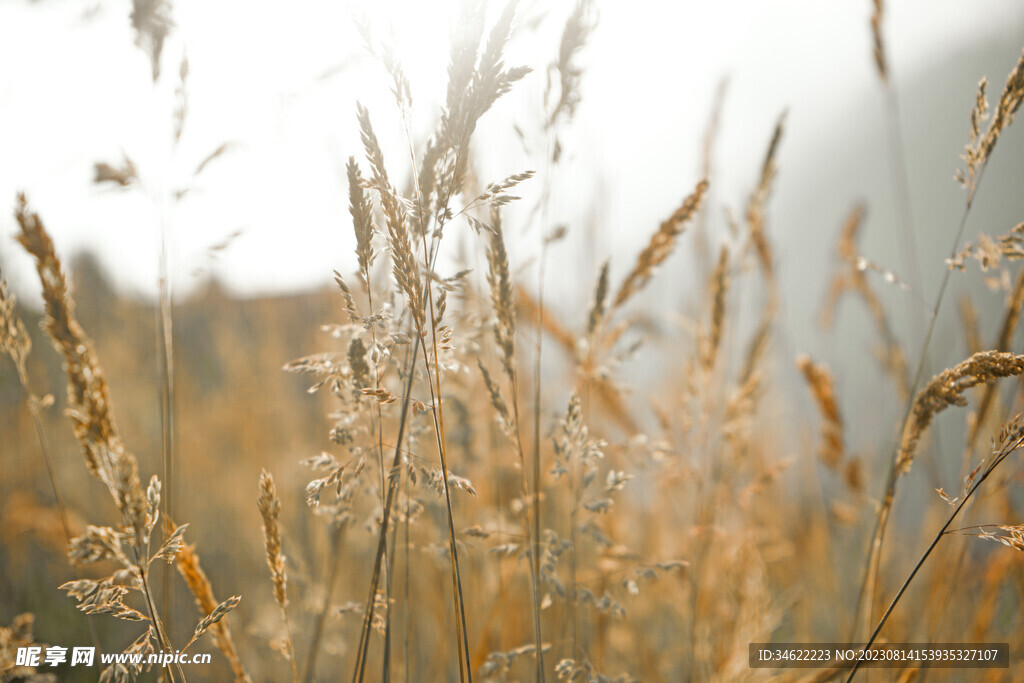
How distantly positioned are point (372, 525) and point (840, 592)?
1.35 metres

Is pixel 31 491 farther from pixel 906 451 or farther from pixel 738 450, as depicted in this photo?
pixel 906 451

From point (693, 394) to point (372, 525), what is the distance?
0.61m

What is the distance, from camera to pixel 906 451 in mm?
633

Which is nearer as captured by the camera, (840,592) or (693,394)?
(693,394)

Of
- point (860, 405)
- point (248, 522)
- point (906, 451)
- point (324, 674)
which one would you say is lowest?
point (324, 674)

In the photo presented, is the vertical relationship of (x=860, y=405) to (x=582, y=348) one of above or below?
below

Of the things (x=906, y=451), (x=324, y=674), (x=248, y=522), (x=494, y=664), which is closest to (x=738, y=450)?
(x=906, y=451)

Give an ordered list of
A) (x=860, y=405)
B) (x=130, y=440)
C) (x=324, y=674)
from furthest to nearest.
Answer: (x=860, y=405) → (x=130, y=440) → (x=324, y=674)

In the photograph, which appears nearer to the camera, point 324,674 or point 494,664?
point 494,664

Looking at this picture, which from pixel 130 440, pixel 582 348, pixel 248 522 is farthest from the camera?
pixel 130 440

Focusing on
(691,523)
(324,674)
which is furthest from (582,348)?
(324,674)

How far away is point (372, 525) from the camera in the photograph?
2.02ft

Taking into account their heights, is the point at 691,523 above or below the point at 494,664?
below

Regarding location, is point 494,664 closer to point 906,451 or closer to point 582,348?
point 582,348
